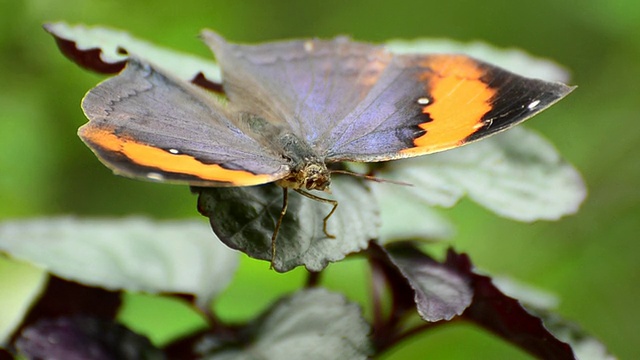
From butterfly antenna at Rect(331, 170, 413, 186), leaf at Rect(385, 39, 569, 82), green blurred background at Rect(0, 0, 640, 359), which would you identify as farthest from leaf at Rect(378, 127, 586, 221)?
green blurred background at Rect(0, 0, 640, 359)

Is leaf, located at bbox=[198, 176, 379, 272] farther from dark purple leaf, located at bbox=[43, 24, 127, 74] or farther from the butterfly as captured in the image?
dark purple leaf, located at bbox=[43, 24, 127, 74]

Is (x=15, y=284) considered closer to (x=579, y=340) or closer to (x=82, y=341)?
(x=82, y=341)

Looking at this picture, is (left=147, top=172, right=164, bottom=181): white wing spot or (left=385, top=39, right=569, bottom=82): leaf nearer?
(left=147, top=172, right=164, bottom=181): white wing spot

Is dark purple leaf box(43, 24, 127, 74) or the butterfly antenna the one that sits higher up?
dark purple leaf box(43, 24, 127, 74)

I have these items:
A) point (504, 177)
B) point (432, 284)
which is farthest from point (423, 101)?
point (432, 284)

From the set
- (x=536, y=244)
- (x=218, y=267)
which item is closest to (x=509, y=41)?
(x=536, y=244)

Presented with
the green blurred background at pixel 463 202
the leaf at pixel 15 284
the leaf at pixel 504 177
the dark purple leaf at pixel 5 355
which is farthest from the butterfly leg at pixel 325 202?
the leaf at pixel 15 284

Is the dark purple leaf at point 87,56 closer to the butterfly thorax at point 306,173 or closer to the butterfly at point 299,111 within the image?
the butterfly at point 299,111
